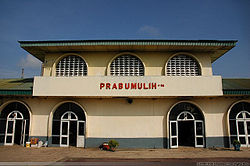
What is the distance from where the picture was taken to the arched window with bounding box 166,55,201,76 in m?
13.4

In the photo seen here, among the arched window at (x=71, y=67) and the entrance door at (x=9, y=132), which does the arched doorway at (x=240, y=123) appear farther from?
the entrance door at (x=9, y=132)

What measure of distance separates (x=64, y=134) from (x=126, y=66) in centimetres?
679

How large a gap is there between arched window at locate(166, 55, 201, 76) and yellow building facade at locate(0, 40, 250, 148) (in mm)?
76

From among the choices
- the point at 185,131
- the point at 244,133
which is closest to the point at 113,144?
the point at 185,131

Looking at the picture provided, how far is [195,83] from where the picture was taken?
11.9m

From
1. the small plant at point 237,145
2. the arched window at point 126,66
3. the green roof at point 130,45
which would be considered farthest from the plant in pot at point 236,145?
the arched window at point 126,66

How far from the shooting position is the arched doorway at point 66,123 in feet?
41.8

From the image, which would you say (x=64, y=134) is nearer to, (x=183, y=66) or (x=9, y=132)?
(x=9, y=132)

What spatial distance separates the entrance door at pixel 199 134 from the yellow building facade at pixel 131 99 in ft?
0.22

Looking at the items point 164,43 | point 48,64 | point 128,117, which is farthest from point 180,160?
point 48,64

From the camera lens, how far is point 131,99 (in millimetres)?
12734

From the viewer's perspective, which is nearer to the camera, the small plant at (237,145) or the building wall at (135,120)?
the small plant at (237,145)

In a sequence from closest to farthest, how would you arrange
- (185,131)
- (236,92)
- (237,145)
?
(237,145) < (236,92) < (185,131)

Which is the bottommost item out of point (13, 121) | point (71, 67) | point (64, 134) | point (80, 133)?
point (64, 134)
